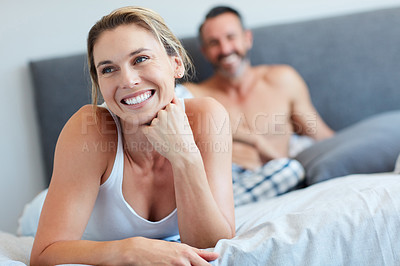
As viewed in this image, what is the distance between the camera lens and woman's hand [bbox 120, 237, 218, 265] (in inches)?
31.2

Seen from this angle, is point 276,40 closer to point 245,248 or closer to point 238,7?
point 238,7

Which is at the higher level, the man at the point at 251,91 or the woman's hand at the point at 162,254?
the man at the point at 251,91

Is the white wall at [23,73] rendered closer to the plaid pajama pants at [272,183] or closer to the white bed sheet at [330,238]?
the plaid pajama pants at [272,183]

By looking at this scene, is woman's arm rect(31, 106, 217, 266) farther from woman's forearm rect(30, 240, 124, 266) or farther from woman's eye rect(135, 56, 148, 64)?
woman's eye rect(135, 56, 148, 64)

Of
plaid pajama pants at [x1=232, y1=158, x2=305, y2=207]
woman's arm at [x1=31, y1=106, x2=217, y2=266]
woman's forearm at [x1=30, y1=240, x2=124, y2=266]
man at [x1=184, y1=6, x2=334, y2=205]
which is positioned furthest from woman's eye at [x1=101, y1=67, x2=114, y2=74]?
man at [x1=184, y1=6, x2=334, y2=205]

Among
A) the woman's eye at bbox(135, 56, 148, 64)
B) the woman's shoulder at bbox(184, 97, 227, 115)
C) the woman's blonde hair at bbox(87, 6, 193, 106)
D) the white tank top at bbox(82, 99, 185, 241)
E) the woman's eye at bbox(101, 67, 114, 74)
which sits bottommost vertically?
the white tank top at bbox(82, 99, 185, 241)

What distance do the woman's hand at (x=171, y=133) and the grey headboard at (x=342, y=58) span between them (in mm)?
923

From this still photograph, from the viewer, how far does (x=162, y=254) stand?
2.62 ft

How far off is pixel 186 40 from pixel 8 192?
2.90ft

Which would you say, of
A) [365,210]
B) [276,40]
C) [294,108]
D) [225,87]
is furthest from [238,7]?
[365,210]

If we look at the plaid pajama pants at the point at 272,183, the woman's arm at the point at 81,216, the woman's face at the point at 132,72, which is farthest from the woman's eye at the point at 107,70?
the plaid pajama pants at the point at 272,183

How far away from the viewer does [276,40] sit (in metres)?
1.88

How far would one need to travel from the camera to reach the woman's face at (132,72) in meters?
0.90

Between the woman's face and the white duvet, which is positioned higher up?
the woman's face
